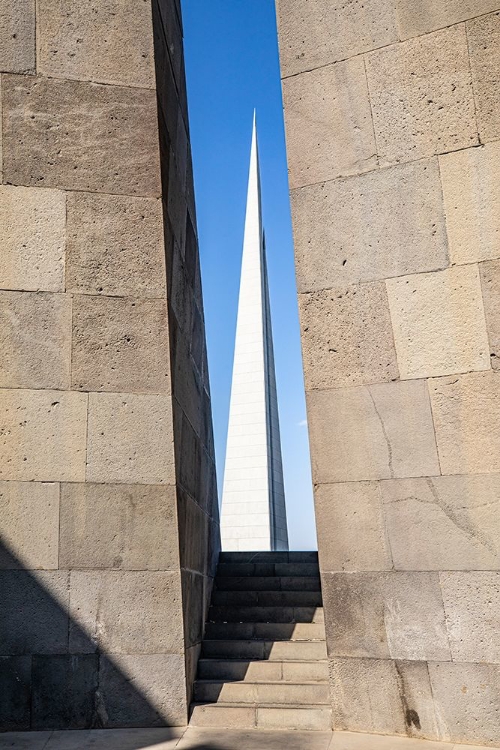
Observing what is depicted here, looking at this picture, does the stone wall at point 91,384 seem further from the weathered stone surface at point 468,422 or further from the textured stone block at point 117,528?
the weathered stone surface at point 468,422

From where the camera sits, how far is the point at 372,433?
18.3ft

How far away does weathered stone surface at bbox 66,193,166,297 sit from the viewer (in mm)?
6055

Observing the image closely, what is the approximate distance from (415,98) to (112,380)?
3.52 metres

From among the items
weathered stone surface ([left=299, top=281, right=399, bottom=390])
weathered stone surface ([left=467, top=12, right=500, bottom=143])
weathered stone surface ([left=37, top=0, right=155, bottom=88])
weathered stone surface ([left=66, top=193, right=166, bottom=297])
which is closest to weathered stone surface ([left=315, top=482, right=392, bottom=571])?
weathered stone surface ([left=299, top=281, right=399, bottom=390])

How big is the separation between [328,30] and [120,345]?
342 centimetres

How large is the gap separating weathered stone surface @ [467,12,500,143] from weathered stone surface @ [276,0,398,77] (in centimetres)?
69

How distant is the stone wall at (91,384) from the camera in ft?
18.0

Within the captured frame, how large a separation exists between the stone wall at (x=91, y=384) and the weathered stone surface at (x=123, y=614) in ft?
0.04

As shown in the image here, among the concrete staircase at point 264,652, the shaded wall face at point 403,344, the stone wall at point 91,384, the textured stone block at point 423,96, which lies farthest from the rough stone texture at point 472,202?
the concrete staircase at point 264,652

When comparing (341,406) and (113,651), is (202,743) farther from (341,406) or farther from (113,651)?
(341,406)

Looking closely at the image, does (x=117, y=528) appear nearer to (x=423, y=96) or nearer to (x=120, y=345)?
(x=120, y=345)

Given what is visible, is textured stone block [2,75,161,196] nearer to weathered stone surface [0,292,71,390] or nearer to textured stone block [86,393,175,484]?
weathered stone surface [0,292,71,390]

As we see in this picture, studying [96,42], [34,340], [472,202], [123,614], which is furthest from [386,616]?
[96,42]

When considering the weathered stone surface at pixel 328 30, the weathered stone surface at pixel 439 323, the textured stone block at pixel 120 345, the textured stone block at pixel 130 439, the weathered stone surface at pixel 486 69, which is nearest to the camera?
the weathered stone surface at pixel 439 323
